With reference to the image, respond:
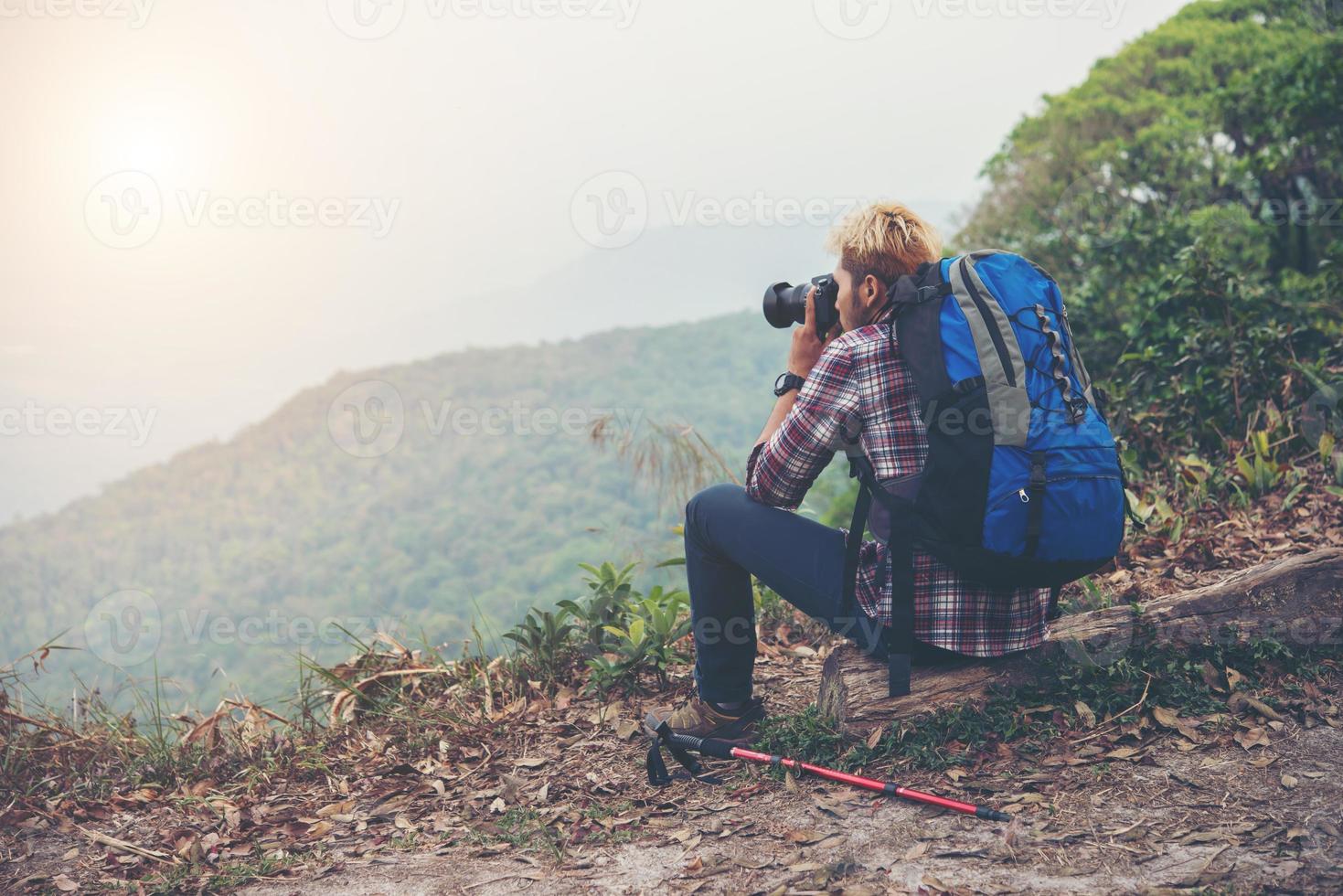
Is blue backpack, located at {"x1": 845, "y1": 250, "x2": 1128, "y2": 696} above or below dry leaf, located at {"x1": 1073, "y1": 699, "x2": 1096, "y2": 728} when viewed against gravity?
above

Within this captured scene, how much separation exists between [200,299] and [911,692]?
78035 millimetres

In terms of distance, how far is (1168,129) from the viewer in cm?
948

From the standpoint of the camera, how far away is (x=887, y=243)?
2.36 m

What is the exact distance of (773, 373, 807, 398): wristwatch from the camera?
2.52 m

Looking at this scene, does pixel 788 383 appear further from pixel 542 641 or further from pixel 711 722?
pixel 542 641

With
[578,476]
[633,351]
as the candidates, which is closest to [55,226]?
[633,351]

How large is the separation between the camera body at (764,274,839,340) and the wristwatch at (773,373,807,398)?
130 millimetres

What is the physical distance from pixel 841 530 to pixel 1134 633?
912 millimetres

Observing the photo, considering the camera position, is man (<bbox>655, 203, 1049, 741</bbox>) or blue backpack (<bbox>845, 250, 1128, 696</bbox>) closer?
blue backpack (<bbox>845, 250, 1128, 696</bbox>)

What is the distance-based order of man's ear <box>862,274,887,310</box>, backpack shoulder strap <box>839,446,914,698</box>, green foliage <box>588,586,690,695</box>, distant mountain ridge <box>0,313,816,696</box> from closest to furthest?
backpack shoulder strap <box>839,446,914,698</box>, man's ear <box>862,274,887,310</box>, green foliage <box>588,586,690,695</box>, distant mountain ridge <box>0,313,816,696</box>

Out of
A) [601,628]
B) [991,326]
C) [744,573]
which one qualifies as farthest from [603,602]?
[991,326]

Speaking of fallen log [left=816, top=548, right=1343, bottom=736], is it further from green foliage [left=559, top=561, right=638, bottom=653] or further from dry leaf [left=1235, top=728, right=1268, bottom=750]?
green foliage [left=559, top=561, right=638, bottom=653]

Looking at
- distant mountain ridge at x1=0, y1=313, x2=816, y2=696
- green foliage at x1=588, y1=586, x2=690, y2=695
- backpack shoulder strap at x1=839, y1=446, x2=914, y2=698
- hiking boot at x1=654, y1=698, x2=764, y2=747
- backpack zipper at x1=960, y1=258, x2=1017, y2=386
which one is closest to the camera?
backpack zipper at x1=960, y1=258, x2=1017, y2=386

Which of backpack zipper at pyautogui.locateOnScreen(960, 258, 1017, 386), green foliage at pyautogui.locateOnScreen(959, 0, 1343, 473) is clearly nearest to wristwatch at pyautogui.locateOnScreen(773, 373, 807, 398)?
backpack zipper at pyautogui.locateOnScreen(960, 258, 1017, 386)
